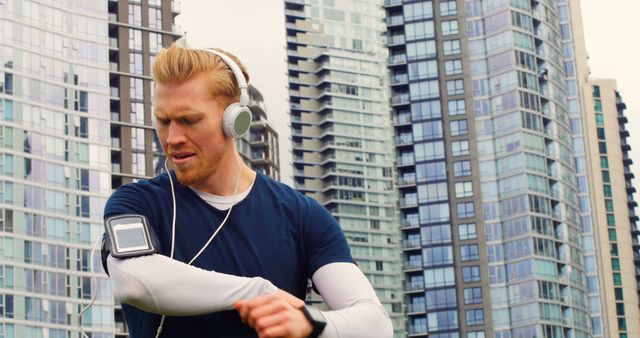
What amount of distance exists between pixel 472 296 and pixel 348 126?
118 feet

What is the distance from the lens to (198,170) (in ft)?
12.3

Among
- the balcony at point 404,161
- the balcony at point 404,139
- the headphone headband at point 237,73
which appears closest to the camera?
the headphone headband at point 237,73

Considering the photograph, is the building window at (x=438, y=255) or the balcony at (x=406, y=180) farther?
the balcony at (x=406, y=180)

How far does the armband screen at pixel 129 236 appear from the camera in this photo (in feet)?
11.1

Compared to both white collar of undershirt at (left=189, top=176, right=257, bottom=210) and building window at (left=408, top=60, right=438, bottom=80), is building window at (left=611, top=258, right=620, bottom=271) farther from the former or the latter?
white collar of undershirt at (left=189, top=176, right=257, bottom=210)

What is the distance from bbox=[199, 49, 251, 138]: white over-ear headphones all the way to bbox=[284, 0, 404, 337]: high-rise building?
134 meters

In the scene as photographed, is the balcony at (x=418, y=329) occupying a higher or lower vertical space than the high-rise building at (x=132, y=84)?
lower

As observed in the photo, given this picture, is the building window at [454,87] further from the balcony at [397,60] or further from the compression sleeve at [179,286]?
the compression sleeve at [179,286]

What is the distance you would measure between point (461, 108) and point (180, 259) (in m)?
119

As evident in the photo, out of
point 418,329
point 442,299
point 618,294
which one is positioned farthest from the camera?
point 618,294

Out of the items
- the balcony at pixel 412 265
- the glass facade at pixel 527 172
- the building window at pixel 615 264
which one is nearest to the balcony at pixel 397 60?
the glass facade at pixel 527 172

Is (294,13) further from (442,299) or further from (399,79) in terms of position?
(442,299)

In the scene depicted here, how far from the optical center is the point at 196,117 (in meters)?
3.70

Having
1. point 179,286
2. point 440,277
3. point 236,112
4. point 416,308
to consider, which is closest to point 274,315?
point 179,286
